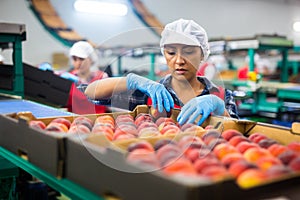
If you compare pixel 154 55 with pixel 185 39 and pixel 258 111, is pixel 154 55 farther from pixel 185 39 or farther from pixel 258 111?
pixel 185 39

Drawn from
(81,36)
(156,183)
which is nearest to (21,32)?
(156,183)

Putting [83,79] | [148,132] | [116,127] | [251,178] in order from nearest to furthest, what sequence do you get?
[251,178]
[148,132]
[116,127]
[83,79]

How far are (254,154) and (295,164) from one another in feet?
0.44

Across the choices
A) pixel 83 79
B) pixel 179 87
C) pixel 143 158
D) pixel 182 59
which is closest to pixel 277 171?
pixel 143 158

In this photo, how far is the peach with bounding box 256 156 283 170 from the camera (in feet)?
2.76

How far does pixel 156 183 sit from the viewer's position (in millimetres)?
699

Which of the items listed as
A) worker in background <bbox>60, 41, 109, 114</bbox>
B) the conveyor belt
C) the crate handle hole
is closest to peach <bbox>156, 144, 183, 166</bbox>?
the crate handle hole

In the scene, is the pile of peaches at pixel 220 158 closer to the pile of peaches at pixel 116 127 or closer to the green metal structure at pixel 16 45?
the pile of peaches at pixel 116 127

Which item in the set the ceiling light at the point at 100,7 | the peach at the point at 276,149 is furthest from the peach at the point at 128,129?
the ceiling light at the point at 100,7

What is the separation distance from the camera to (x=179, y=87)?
6.37ft

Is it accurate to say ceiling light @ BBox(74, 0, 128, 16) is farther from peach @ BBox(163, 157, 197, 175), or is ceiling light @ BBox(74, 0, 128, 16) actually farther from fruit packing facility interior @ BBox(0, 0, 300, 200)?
peach @ BBox(163, 157, 197, 175)

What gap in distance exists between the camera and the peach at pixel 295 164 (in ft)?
2.65

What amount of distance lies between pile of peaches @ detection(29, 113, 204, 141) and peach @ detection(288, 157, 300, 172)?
16.0 inches

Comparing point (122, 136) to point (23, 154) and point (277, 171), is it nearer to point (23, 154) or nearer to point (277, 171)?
point (23, 154)
